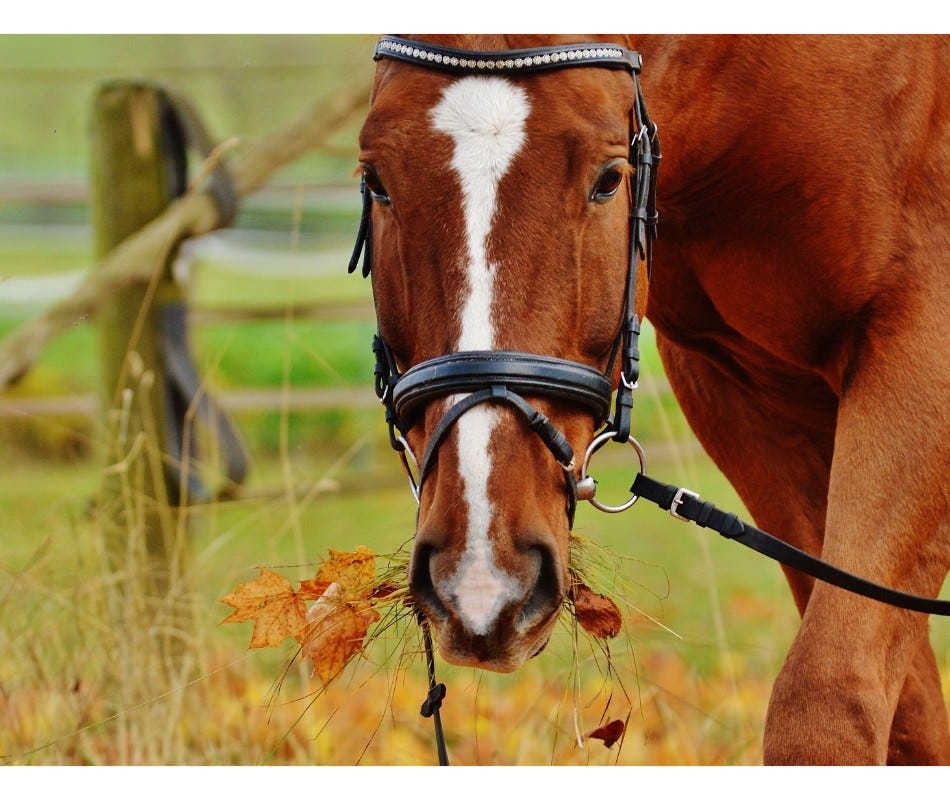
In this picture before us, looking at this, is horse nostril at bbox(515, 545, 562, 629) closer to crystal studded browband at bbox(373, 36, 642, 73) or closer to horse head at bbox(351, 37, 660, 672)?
horse head at bbox(351, 37, 660, 672)

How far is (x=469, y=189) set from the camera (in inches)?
69.5

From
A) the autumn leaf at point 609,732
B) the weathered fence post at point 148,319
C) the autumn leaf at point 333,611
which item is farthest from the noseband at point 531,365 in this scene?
the weathered fence post at point 148,319

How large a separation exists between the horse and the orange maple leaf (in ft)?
1.07

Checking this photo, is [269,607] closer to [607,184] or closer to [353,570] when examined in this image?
[353,570]

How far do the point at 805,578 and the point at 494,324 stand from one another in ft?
5.55

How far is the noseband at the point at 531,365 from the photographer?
5.60ft

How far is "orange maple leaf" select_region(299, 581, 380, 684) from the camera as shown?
2111 millimetres

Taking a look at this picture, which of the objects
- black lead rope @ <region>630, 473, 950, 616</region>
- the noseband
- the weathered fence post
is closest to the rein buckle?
black lead rope @ <region>630, 473, 950, 616</region>

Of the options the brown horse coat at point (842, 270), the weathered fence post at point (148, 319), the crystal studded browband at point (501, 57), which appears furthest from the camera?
the weathered fence post at point (148, 319)

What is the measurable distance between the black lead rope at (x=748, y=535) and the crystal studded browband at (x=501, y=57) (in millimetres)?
682

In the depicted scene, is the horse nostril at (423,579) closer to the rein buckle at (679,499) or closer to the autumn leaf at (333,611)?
the autumn leaf at (333,611)

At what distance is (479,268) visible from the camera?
1739 millimetres

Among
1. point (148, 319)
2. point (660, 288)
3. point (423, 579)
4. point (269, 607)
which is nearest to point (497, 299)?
point (423, 579)

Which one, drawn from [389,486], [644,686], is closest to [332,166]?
[389,486]
